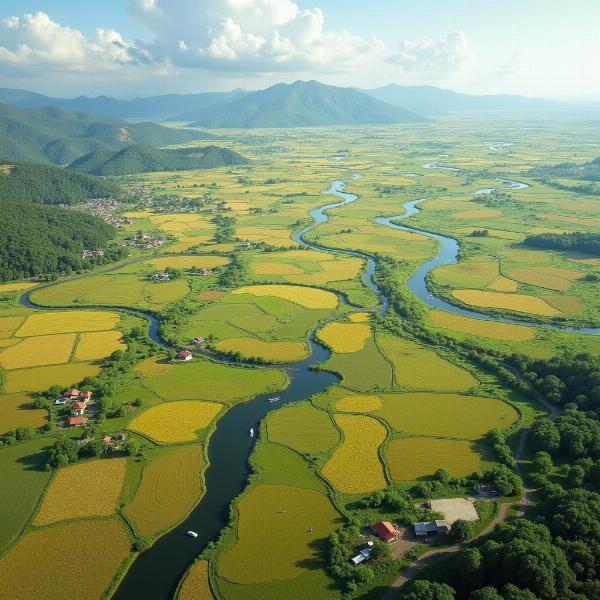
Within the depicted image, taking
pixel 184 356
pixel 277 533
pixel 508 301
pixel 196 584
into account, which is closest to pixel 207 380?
pixel 184 356

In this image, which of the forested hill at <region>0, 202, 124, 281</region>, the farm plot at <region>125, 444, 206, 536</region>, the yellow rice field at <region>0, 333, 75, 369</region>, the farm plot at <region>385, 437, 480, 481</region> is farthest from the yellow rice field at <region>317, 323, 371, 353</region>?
the forested hill at <region>0, 202, 124, 281</region>

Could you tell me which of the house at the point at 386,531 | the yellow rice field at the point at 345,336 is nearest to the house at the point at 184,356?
the yellow rice field at the point at 345,336

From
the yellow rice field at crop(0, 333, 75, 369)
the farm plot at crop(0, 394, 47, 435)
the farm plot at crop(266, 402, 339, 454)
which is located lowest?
the yellow rice field at crop(0, 333, 75, 369)

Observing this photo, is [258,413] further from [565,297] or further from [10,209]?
[10,209]

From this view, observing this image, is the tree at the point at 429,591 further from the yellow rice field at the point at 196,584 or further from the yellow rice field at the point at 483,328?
the yellow rice field at the point at 483,328

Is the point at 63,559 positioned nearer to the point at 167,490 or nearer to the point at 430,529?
the point at 167,490

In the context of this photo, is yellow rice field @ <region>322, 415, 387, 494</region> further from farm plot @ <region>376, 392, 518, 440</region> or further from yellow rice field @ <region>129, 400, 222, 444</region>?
yellow rice field @ <region>129, 400, 222, 444</region>
